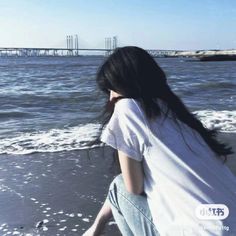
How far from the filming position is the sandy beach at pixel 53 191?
379 centimetres

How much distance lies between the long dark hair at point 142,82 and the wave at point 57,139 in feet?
15.0

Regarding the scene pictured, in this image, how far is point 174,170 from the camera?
2.05 meters

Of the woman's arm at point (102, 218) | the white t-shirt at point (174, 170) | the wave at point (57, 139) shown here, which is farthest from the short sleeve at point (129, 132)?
the wave at point (57, 139)

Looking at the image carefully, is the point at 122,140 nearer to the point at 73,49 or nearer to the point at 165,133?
the point at 165,133

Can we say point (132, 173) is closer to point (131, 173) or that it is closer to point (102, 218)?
point (131, 173)

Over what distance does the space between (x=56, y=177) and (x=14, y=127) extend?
453 centimetres

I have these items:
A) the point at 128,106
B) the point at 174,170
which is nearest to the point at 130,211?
the point at 174,170

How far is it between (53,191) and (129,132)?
2.76 metres

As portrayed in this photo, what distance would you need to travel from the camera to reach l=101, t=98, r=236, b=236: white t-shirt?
2.04 metres

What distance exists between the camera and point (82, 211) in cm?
410

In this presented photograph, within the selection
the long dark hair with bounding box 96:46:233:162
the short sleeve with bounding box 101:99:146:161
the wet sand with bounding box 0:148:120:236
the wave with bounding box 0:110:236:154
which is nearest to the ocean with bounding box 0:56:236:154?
the wave with bounding box 0:110:236:154

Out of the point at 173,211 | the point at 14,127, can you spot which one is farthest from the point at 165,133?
the point at 14,127

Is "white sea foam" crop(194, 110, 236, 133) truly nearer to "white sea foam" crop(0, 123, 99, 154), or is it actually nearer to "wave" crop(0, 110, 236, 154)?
"wave" crop(0, 110, 236, 154)

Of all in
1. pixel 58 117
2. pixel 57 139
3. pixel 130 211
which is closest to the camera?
pixel 130 211
